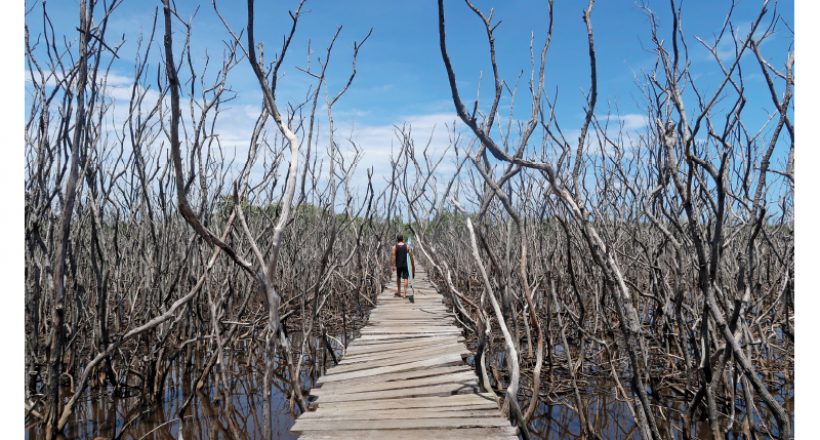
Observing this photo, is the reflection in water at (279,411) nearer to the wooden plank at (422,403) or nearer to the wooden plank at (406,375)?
the wooden plank at (406,375)

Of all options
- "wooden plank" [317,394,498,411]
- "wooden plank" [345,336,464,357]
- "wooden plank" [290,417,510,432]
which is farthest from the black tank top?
"wooden plank" [290,417,510,432]

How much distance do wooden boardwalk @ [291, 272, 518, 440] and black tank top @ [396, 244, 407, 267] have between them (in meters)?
2.34

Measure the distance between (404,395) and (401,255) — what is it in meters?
4.63

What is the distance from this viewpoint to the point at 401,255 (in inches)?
330

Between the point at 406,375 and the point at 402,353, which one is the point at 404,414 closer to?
the point at 406,375

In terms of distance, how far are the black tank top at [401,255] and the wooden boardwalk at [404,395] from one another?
234 centimetres

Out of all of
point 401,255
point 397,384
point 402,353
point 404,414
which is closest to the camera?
point 404,414

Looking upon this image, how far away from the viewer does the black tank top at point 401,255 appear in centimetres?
831

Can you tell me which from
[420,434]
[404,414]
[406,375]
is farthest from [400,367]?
[420,434]

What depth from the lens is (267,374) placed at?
98.7 inches
